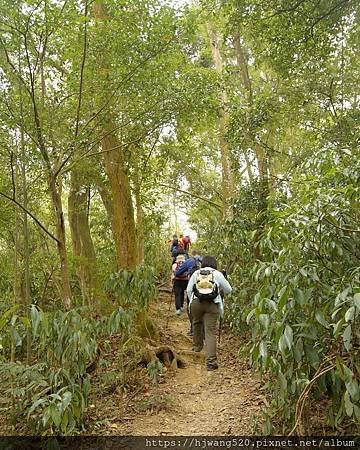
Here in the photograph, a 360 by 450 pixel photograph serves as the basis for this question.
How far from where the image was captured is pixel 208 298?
19.7 ft

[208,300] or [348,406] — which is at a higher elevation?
[208,300]

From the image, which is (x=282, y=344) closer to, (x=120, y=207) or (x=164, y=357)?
(x=164, y=357)

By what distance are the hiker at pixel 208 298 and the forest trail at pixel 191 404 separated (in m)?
0.44

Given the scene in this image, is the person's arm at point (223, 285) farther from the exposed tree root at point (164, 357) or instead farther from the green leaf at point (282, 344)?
the green leaf at point (282, 344)

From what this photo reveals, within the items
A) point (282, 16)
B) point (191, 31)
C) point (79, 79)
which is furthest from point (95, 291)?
point (282, 16)

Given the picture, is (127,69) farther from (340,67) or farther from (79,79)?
(340,67)

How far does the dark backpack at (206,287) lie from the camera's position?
5.97 m

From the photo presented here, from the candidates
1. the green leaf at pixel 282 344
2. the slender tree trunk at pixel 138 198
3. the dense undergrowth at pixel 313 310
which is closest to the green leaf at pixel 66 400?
the dense undergrowth at pixel 313 310

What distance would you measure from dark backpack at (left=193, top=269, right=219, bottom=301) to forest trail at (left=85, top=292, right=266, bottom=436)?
48.2 inches

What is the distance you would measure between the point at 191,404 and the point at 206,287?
1541 millimetres

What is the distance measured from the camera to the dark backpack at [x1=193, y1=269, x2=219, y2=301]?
19.6ft

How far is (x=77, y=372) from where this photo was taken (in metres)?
4.42

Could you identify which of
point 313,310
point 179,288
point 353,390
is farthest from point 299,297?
point 179,288

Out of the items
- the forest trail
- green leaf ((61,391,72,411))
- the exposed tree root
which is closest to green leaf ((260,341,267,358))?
the forest trail
